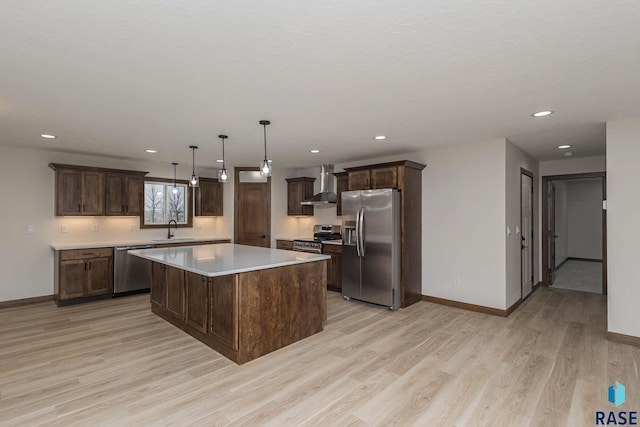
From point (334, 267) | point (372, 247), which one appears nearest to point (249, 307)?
point (372, 247)

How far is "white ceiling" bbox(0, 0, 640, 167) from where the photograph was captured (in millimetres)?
1618

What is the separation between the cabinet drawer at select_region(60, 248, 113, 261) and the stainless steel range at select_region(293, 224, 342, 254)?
3.15 m

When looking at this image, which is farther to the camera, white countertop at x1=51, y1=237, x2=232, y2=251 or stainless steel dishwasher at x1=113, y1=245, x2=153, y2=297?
stainless steel dishwasher at x1=113, y1=245, x2=153, y2=297

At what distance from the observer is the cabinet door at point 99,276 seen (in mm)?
5031

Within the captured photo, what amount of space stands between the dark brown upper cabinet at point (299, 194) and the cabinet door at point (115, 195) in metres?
3.16

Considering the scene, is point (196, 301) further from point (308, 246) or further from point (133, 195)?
point (133, 195)

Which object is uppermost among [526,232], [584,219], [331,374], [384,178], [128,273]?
[384,178]

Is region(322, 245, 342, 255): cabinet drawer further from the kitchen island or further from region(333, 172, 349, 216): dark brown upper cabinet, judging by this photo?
the kitchen island

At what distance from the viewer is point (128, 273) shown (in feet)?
17.6

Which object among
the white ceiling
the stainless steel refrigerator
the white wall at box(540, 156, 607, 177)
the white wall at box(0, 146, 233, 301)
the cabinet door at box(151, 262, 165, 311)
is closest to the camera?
the white ceiling

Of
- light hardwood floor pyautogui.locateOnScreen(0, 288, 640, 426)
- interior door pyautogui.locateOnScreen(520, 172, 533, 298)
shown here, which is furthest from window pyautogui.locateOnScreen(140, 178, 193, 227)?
interior door pyautogui.locateOnScreen(520, 172, 533, 298)

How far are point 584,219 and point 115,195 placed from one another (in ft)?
38.3

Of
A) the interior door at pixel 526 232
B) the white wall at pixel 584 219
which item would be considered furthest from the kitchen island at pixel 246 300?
the white wall at pixel 584 219

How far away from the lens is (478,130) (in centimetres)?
386
